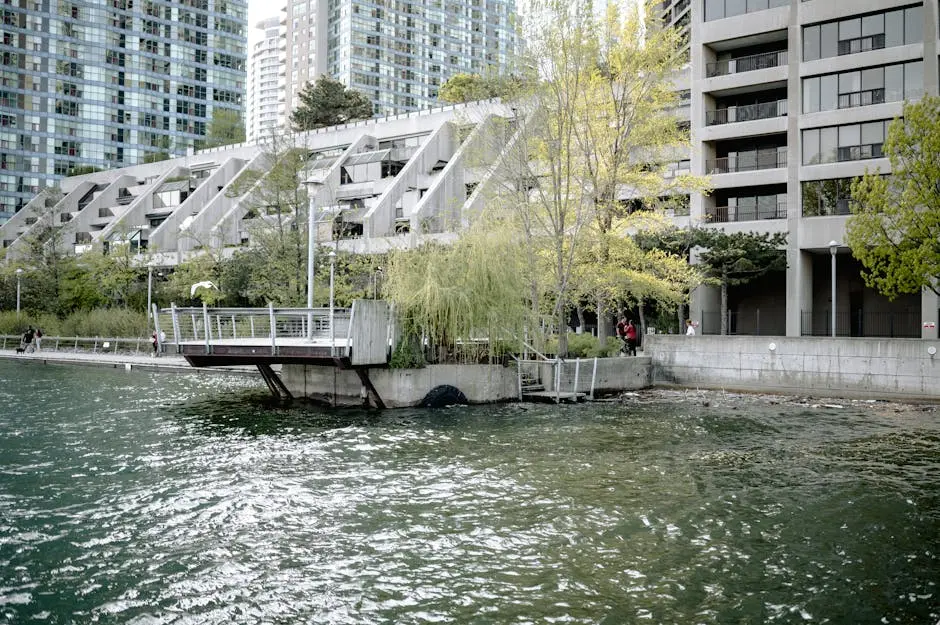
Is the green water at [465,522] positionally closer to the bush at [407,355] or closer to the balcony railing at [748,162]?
the bush at [407,355]

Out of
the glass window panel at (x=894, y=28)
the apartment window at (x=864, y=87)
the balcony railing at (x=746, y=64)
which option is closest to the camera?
the apartment window at (x=864, y=87)

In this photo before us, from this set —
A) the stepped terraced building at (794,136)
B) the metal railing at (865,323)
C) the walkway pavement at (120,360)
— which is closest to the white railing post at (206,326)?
the stepped terraced building at (794,136)

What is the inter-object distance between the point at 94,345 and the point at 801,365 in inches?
1503

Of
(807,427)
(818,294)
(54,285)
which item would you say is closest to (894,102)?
(818,294)

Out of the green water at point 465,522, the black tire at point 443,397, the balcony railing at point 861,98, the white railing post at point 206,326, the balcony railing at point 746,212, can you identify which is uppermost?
the balcony railing at point 861,98

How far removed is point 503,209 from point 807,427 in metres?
14.2

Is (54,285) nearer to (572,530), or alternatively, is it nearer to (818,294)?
(818,294)

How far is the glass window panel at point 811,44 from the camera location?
4206cm

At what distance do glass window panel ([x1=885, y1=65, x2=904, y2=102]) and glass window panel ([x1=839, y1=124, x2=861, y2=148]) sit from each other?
2.02 metres

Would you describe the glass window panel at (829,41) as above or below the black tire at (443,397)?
above

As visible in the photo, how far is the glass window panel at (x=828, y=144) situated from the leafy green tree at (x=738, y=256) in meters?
4.91

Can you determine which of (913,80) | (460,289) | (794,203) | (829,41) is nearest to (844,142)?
(794,203)

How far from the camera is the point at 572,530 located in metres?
11.1

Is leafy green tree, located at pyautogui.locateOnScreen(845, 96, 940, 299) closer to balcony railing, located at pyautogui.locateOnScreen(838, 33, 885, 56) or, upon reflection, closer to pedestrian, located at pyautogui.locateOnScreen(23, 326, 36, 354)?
balcony railing, located at pyautogui.locateOnScreen(838, 33, 885, 56)
